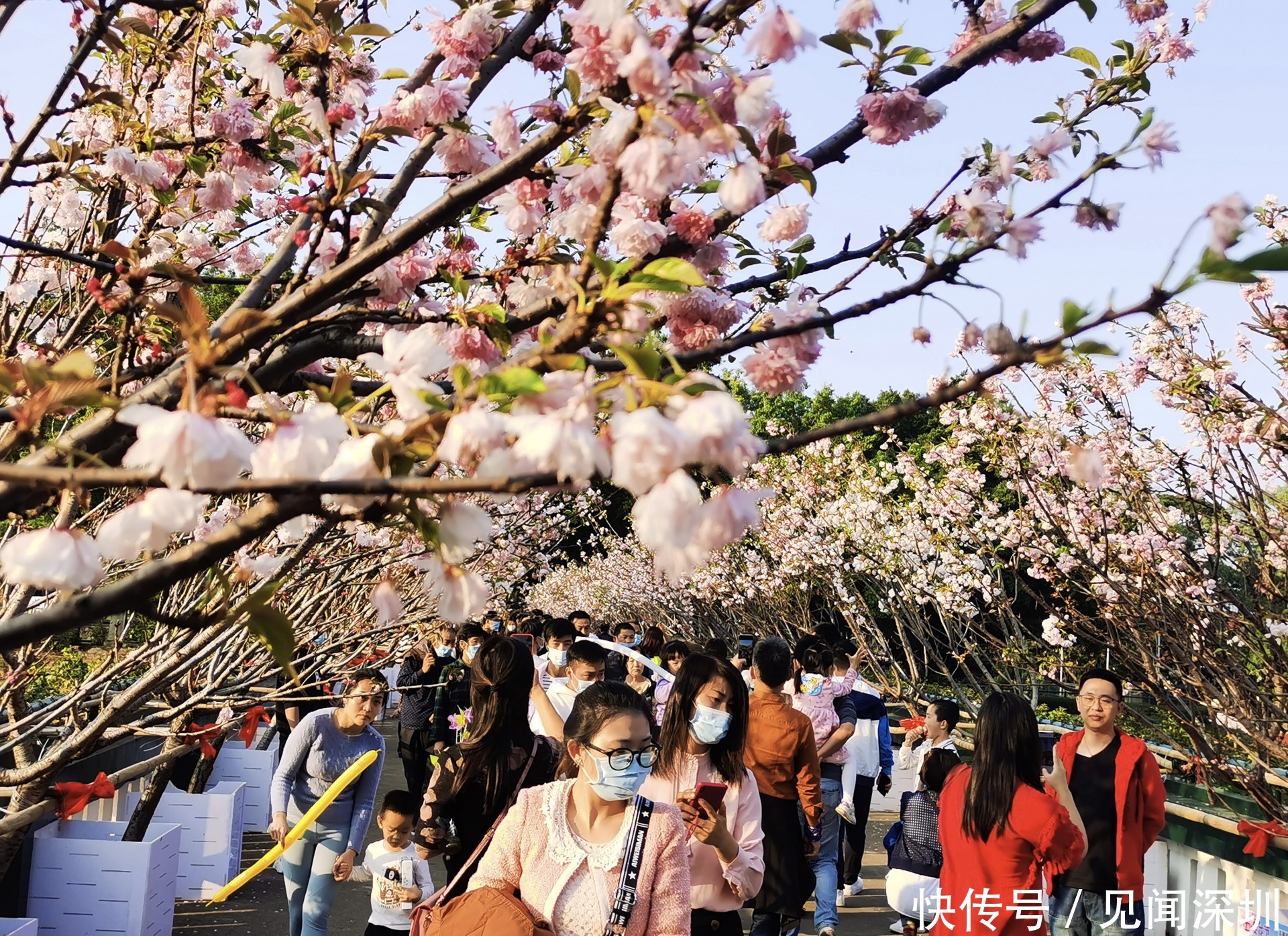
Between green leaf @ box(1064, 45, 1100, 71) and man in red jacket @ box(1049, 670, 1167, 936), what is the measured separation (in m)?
3.83

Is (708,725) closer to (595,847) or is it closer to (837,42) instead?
(595,847)

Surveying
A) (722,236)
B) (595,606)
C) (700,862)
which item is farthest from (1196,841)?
(595,606)

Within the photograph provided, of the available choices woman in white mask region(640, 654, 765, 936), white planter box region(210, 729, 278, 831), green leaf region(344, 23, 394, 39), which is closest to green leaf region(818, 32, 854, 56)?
green leaf region(344, 23, 394, 39)

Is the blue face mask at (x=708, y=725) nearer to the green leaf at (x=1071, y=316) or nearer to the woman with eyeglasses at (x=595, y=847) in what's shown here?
the woman with eyeglasses at (x=595, y=847)

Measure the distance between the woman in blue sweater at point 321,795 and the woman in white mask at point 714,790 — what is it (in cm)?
178

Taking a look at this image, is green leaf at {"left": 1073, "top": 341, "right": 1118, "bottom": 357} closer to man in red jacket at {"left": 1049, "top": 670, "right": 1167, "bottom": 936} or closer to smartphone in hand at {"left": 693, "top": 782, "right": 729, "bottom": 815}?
smartphone in hand at {"left": 693, "top": 782, "right": 729, "bottom": 815}

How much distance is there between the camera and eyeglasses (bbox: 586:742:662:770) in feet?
11.5

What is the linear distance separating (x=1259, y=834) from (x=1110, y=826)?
0.67 metres

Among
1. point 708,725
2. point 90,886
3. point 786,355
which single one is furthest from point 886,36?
point 90,886

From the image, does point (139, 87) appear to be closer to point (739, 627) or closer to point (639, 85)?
point (639, 85)

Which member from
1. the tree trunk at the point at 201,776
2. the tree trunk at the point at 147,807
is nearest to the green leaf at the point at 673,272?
the tree trunk at the point at 147,807

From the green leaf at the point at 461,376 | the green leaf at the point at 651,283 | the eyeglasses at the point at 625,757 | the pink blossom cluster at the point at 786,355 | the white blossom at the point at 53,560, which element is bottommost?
the eyeglasses at the point at 625,757

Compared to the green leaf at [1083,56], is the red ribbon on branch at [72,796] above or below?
below

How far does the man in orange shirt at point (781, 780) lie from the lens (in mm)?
5633
